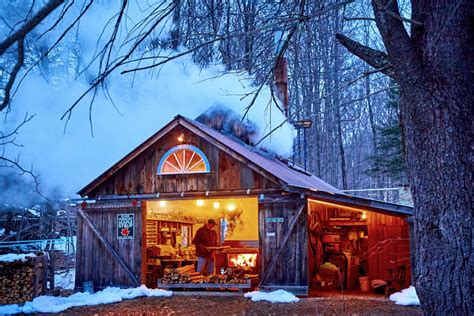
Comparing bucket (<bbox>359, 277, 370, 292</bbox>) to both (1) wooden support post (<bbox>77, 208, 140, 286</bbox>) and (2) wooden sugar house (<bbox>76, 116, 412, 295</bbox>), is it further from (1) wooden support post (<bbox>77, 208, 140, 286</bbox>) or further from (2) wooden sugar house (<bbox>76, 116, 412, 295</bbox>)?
(1) wooden support post (<bbox>77, 208, 140, 286</bbox>)

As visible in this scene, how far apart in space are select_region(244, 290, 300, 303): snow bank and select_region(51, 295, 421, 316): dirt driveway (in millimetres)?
197

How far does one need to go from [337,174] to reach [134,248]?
81.5ft

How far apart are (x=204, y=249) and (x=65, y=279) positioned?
5.72 metres

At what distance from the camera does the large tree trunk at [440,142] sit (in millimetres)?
3576

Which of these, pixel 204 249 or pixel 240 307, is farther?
pixel 204 249

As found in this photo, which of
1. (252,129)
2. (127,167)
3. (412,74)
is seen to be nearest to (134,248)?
(127,167)

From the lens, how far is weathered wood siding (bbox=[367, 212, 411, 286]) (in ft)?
46.4

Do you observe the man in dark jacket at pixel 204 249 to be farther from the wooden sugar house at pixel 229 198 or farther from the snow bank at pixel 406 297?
the snow bank at pixel 406 297

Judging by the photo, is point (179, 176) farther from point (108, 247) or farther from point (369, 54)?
point (369, 54)

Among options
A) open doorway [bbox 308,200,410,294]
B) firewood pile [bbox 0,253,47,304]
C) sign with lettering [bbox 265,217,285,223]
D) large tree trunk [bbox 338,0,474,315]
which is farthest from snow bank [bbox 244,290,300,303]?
large tree trunk [bbox 338,0,474,315]

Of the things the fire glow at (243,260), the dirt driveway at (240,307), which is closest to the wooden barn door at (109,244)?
the dirt driveway at (240,307)

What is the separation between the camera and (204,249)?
1493 centimetres

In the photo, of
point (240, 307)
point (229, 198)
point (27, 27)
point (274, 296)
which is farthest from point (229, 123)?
point (27, 27)

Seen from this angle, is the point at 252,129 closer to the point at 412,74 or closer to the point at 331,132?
the point at 412,74
